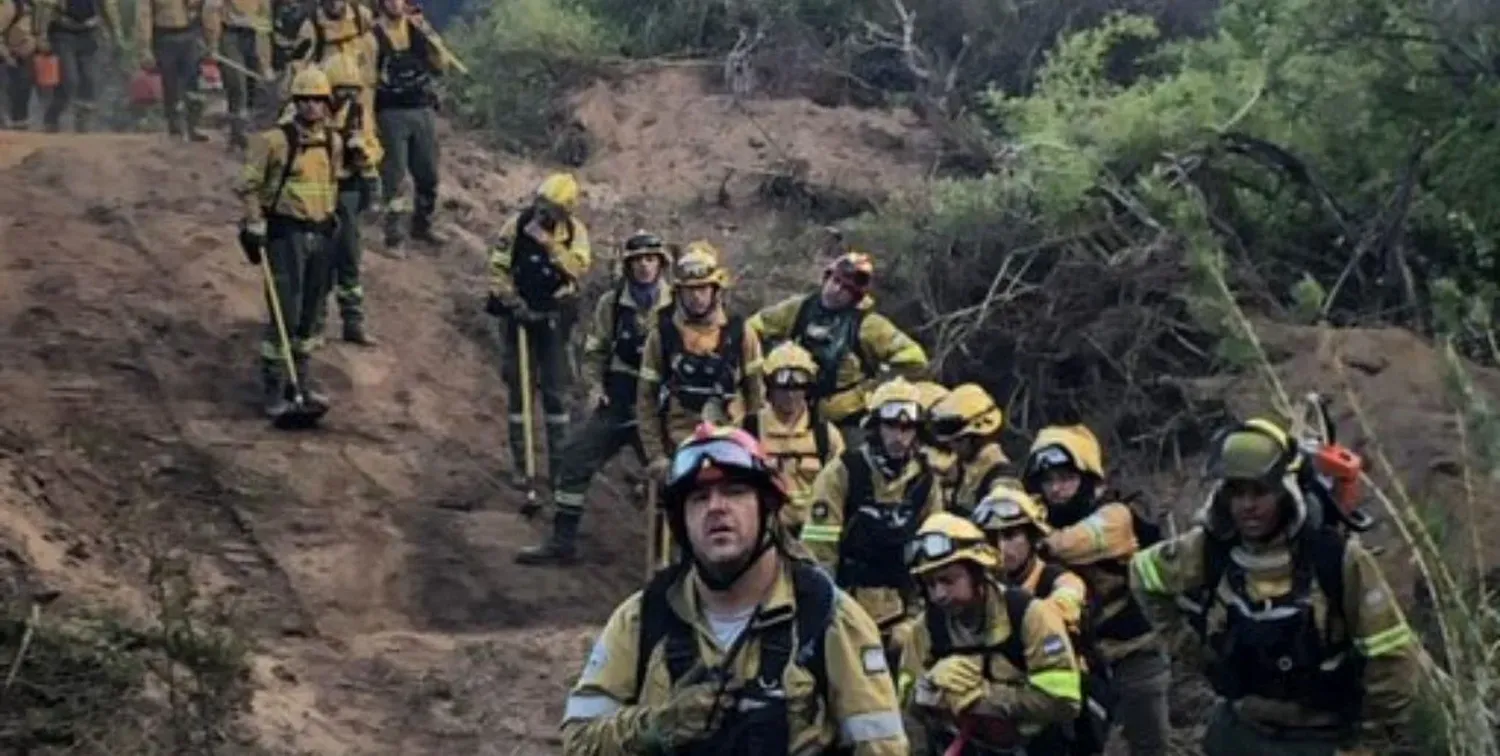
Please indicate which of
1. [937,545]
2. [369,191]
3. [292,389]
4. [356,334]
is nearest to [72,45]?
[369,191]

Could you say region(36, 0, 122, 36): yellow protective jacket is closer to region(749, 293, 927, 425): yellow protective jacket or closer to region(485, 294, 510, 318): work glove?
region(485, 294, 510, 318): work glove

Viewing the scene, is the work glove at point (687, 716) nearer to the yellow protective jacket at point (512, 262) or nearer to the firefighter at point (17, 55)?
the yellow protective jacket at point (512, 262)

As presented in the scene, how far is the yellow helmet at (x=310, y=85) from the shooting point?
1480 centimetres

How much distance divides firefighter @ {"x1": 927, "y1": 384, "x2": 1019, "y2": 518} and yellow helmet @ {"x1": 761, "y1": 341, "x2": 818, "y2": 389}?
1.27 meters

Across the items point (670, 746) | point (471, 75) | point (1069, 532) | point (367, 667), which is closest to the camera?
point (670, 746)

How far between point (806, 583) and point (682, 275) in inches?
269

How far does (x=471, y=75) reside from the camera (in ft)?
76.4

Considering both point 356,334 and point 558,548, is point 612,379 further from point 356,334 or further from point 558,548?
point 356,334

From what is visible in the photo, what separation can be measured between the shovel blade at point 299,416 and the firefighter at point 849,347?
11.8ft

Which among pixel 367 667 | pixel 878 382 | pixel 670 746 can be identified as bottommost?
pixel 367 667

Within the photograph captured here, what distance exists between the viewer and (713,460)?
5695 mm

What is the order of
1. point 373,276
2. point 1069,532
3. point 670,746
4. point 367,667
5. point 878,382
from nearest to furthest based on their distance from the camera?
point 670,746
point 1069,532
point 367,667
point 878,382
point 373,276

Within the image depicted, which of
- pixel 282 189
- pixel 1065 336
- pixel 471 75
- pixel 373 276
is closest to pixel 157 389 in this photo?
pixel 282 189

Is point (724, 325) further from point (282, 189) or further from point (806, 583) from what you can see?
point (806, 583)
